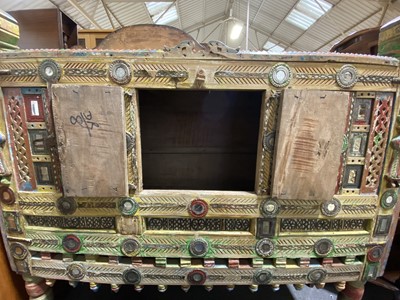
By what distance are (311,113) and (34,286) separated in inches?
92.8

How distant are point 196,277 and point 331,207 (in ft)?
3.49

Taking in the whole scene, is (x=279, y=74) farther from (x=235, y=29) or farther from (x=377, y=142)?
(x=235, y=29)

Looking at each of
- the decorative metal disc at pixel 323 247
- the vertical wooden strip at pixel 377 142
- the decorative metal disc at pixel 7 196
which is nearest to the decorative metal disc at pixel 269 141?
the vertical wooden strip at pixel 377 142

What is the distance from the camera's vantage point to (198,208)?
1513 millimetres

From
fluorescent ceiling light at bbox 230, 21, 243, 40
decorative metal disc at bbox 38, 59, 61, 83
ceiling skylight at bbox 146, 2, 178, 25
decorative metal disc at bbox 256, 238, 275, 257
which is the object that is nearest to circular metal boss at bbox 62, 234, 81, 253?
decorative metal disc at bbox 38, 59, 61, 83

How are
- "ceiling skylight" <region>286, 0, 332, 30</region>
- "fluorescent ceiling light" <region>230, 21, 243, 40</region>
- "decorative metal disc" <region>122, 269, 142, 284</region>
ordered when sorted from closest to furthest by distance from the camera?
"decorative metal disc" <region>122, 269, 142, 284</region>, "ceiling skylight" <region>286, 0, 332, 30</region>, "fluorescent ceiling light" <region>230, 21, 243, 40</region>

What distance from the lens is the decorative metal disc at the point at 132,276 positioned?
5.33 ft

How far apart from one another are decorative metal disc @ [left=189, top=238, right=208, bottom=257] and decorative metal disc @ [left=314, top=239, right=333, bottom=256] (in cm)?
79

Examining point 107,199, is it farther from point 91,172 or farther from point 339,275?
point 339,275

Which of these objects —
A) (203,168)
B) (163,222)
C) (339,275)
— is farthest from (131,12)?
(339,275)

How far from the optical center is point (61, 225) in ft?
5.24

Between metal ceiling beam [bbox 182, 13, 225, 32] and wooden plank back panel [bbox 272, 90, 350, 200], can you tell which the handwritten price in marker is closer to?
wooden plank back panel [bbox 272, 90, 350, 200]

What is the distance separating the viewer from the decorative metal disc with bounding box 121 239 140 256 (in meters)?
1.57

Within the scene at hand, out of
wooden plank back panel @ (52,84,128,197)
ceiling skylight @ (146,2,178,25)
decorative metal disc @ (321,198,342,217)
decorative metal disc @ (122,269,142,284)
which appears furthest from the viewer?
ceiling skylight @ (146,2,178,25)
